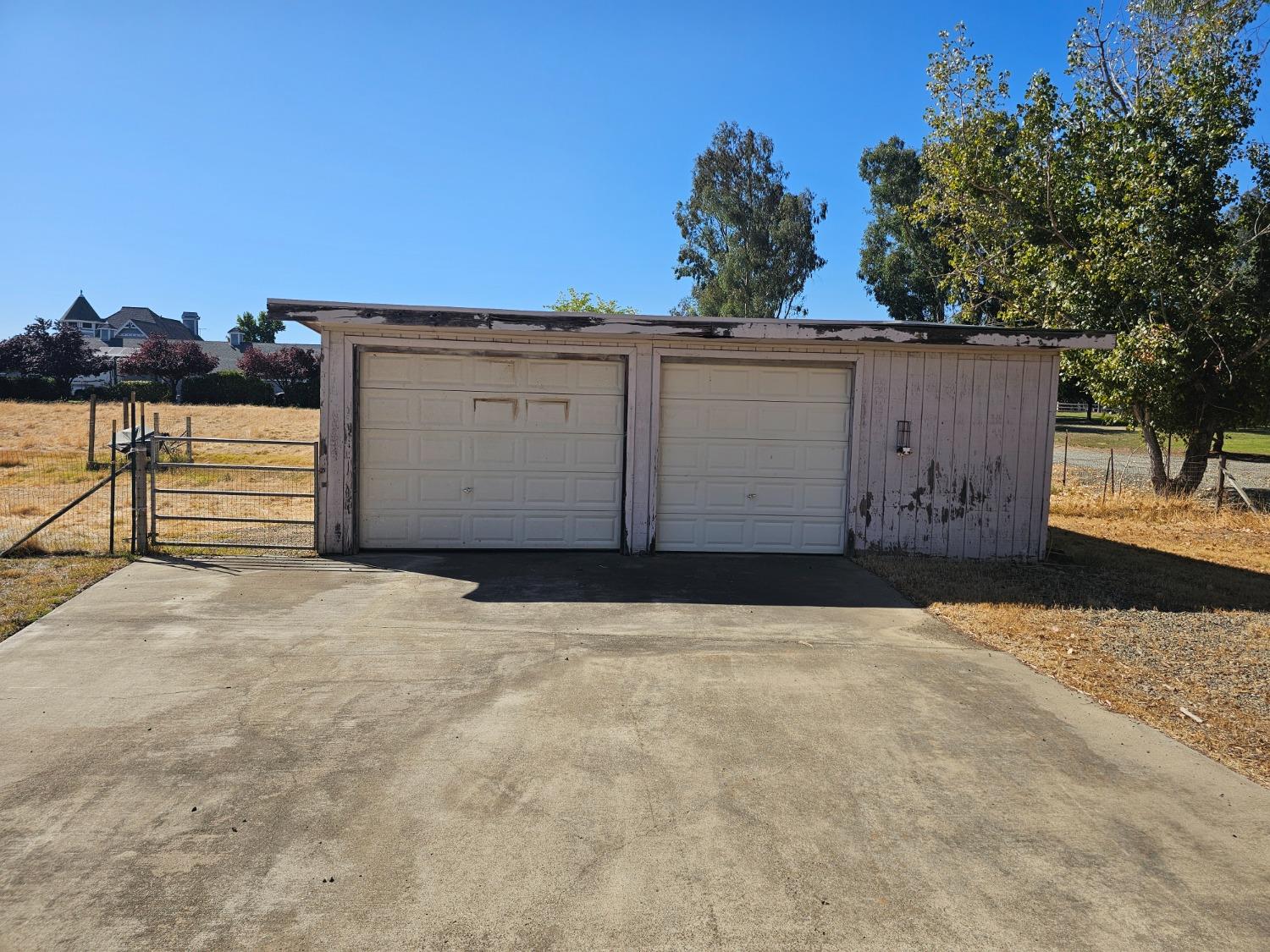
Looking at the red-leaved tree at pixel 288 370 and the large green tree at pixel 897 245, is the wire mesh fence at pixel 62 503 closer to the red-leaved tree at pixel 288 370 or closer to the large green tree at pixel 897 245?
the red-leaved tree at pixel 288 370

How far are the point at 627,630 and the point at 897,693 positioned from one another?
2204mm

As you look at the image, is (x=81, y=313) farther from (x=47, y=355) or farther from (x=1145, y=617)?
(x=1145, y=617)

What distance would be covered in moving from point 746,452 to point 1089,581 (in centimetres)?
399

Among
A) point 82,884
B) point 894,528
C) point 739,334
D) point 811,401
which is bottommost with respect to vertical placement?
point 82,884

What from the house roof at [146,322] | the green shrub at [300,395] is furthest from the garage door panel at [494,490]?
the house roof at [146,322]

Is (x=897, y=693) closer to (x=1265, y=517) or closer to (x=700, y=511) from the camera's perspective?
(x=700, y=511)

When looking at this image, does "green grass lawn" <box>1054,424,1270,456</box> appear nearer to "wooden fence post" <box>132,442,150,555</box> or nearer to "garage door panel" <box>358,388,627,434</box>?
"garage door panel" <box>358,388,627,434</box>

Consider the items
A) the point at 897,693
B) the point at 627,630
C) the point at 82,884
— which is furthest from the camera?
the point at 627,630

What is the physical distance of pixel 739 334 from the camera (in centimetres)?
967

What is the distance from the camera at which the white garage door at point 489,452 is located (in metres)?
9.91

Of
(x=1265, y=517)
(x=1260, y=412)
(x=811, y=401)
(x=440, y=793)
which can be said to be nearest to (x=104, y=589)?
(x=440, y=793)

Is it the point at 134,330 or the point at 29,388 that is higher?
the point at 134,330

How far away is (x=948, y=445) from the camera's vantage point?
1029cm

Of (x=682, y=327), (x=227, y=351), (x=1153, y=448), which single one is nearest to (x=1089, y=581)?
(x=682, y=327)
